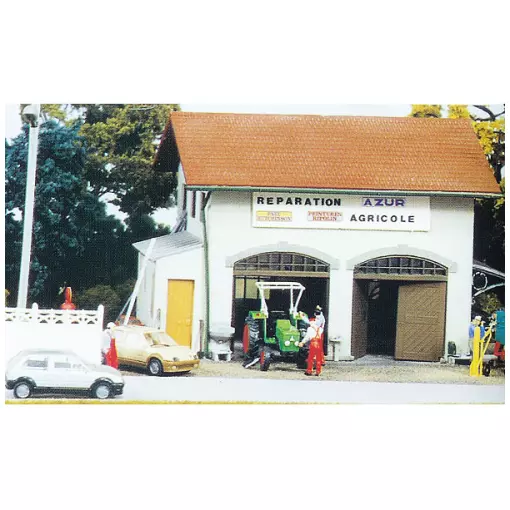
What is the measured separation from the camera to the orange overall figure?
39.6 feet

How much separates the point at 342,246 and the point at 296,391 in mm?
1972

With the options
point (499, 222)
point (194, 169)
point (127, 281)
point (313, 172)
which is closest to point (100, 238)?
point (127, 281)

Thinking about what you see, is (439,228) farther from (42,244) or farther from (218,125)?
(42,244)

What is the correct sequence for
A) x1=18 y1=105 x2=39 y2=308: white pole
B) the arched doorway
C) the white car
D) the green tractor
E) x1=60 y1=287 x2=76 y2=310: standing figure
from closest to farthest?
the white car < x1=18 y1=105 x2=39 y2=308: white pole < x1=60 y1=287 x2=76 y2=310: standing figure < the green tractor < the arched doorway

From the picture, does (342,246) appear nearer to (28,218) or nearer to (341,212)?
(341,212)

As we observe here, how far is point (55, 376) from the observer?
11805mm

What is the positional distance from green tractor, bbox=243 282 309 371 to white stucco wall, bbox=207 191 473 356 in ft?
1.18

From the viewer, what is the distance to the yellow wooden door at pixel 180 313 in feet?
39.8

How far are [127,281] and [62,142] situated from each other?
1.97m

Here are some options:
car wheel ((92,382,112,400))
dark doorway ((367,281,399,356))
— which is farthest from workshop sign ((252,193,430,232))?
car wheel ((92,382,112,400))

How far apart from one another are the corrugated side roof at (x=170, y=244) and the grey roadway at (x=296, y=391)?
5.25 ft

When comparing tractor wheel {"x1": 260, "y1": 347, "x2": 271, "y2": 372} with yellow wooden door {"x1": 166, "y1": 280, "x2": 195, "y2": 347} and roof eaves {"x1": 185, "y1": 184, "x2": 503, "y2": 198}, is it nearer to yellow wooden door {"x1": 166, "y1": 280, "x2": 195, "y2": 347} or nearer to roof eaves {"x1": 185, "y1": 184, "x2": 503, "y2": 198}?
yellow wooden door {"x1": 166, "y1": 280, "x2": 195, "y2": 347}

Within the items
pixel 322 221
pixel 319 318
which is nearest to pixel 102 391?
pixel 319 318

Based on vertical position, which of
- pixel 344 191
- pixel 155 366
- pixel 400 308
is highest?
pixel 344 191
